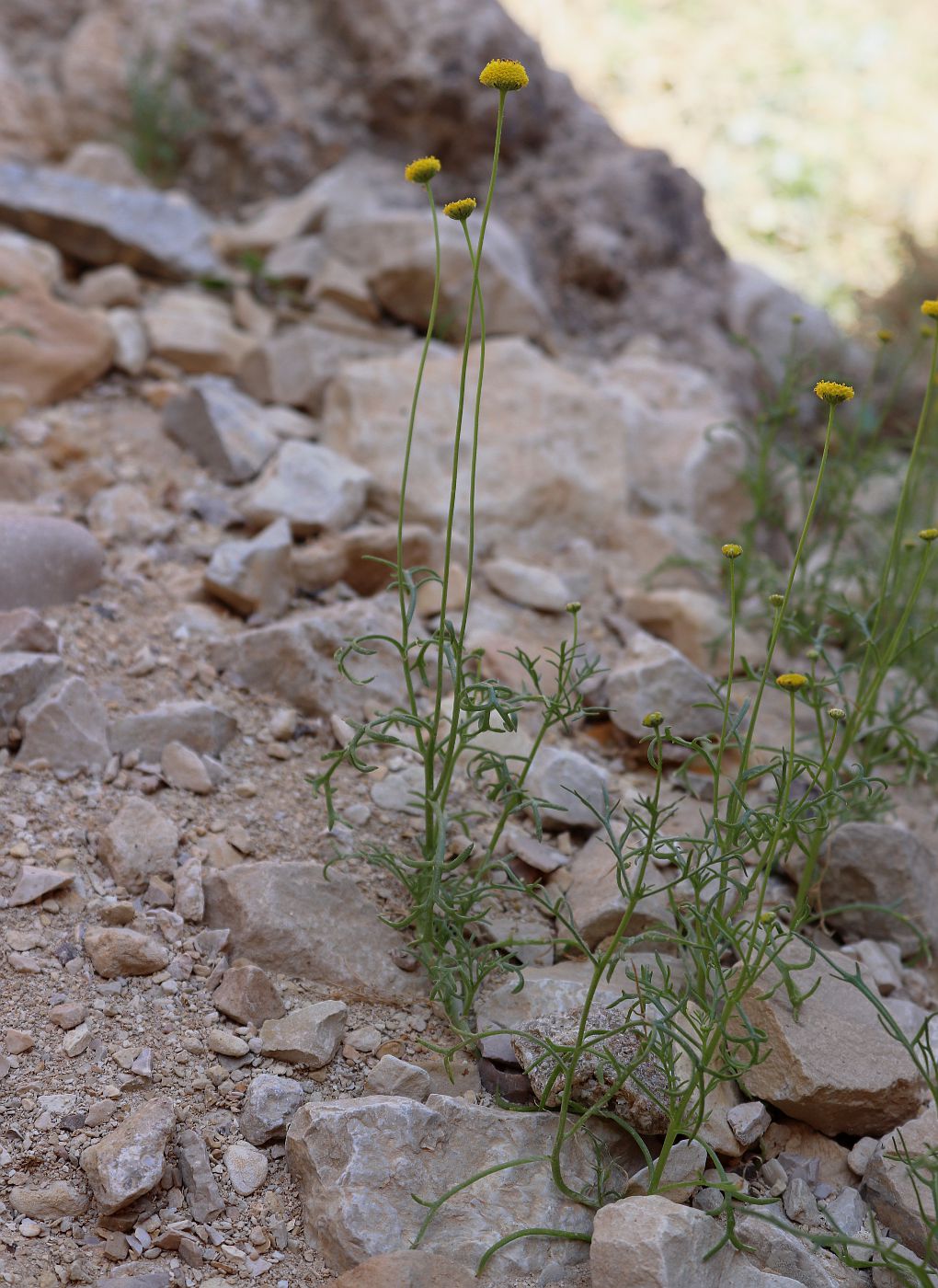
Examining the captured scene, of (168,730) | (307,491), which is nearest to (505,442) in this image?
(307,491)

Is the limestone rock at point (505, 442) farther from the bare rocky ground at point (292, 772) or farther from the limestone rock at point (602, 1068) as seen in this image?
the limestone rock at point (602, 1068)

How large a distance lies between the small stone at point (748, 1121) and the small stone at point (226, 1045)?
773 mm

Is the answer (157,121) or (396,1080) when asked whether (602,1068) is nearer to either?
(396,1080)

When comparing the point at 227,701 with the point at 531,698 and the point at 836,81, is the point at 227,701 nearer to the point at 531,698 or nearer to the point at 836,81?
the point at 531,698

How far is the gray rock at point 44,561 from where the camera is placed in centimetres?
253

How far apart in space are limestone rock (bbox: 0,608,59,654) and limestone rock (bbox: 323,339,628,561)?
3.83 feet

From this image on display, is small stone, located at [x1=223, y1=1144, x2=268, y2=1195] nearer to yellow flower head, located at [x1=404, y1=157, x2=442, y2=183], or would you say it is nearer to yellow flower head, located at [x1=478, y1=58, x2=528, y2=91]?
yellow flower head, located at [x1=404, y1=157, x2=442, y2=183]

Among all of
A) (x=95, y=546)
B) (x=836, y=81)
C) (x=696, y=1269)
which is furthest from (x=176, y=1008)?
(x=836, y=81)

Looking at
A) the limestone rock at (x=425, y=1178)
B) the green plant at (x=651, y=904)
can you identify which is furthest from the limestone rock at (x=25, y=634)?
the limestone rock at (x=425, y=1178)

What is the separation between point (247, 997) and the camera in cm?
187

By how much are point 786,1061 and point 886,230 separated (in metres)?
6.63

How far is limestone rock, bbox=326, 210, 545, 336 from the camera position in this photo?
4.09m

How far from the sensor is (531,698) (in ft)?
5.89

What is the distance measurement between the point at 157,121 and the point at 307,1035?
3.93 m
